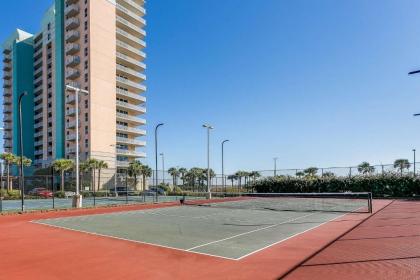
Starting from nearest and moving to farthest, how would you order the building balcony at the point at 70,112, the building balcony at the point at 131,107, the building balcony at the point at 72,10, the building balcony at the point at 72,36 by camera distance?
the building balcony at the point at 70,112 → the building balcony at the point at 72,36 → the building balcony at the point at 72,10 → the building balcony at the point at 131,107

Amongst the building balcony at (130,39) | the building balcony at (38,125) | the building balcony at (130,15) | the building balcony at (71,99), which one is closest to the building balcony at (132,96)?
the building balcony at (71,99)

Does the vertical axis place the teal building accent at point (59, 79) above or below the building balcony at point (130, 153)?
above

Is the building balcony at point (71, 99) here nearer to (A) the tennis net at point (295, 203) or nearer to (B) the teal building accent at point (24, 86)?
(B) the teal building accent at point (24, 86)

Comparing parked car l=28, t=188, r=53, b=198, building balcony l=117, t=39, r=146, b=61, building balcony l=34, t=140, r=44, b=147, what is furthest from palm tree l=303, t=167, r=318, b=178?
building balcony l=34, t=140, r=44, b=147

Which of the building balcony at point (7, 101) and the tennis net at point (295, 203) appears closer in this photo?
the tennis net at point (295, 203)

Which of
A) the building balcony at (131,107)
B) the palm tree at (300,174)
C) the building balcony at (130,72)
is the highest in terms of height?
the building balcony at (130,72)

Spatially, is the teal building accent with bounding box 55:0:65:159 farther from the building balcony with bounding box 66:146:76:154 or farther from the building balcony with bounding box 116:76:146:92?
the building balcony with bounding box 116:76:146:92

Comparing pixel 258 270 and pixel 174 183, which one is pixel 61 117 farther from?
pixel 258 270

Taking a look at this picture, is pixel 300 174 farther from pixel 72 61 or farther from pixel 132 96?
pixel 72 61

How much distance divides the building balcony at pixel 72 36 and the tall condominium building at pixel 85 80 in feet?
0.75

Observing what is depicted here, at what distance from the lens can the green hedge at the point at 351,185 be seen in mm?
42281

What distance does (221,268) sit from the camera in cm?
905

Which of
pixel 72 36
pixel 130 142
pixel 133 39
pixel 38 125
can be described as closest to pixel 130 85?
pixel 133 39

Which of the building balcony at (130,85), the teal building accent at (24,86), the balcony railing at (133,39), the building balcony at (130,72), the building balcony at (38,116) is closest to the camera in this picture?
the building balcony at (130,85)
